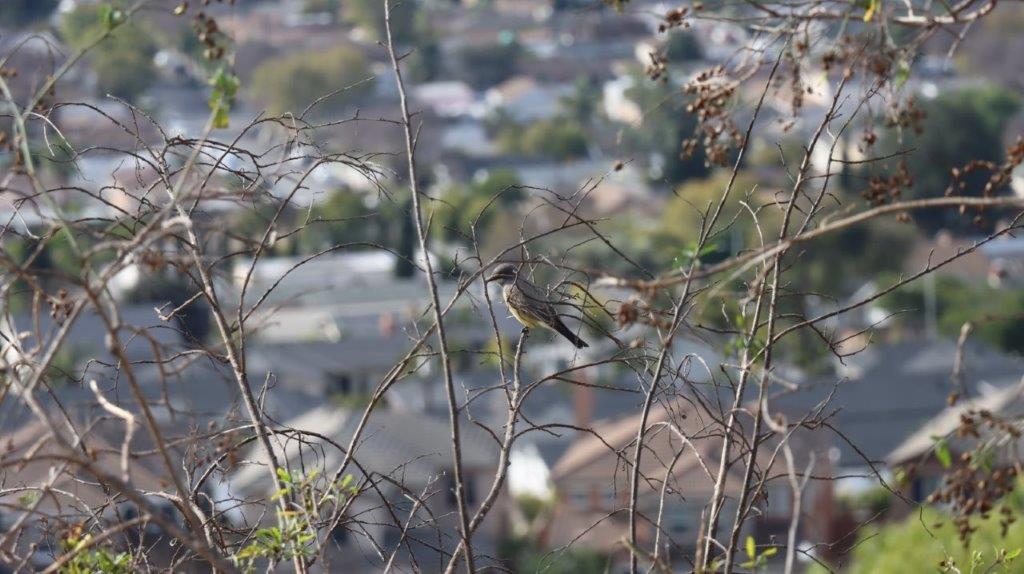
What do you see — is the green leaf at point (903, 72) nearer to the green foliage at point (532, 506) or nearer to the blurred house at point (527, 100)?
the green foliage at point (532, 506)

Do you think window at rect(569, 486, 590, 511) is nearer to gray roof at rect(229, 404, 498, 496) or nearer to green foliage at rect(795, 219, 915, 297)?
gray roof at rect(229, 404, 498, 496)

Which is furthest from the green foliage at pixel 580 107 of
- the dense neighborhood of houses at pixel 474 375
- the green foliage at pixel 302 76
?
the green foliage at pixel 302 76

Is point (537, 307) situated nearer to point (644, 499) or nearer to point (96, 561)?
point (96, 561)

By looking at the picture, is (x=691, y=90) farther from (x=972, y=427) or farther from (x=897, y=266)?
(x=897, y=266)

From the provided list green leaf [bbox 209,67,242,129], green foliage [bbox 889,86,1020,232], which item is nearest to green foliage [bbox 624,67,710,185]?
green foliage [bbox 889,86,1020,232]

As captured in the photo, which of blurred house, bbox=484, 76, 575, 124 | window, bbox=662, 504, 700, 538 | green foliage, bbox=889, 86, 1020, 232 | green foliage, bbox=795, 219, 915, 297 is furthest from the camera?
blurred house, bbox=484, 76, 575, 124

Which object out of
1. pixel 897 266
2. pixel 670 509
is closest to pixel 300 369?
pixel 670 509
